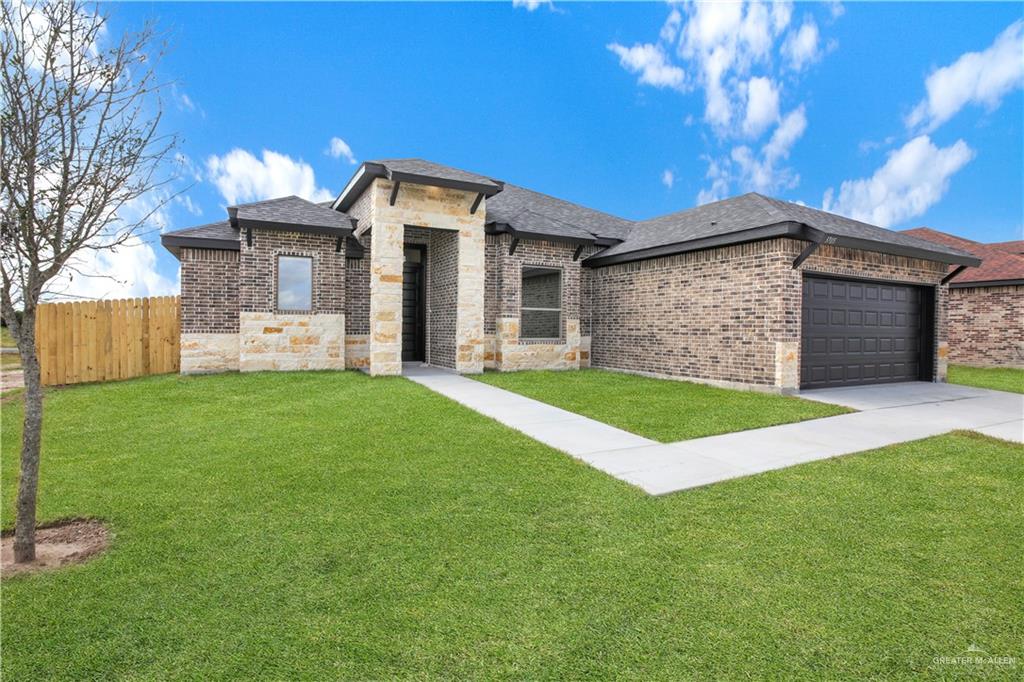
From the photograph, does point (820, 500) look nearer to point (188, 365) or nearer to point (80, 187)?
point (80, 187)

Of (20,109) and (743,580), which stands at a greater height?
(20,109)

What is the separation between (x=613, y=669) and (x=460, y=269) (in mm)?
11018

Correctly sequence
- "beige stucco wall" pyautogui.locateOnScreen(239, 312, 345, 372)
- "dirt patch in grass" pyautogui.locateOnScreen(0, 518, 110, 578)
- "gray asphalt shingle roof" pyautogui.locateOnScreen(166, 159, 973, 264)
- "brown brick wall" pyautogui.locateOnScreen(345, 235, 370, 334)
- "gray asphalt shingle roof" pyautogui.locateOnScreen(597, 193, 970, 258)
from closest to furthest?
1. "dirt patch in grass" pyautogui.locateOnScreen(0, 518, 110, 578)
2. "gray asphalt shingle roof" pyautogui.locateOnScreen(597, 193, 970, 258)
3. "gray asphalt shingle roof" pyautogui.locateOnScreen(166, 159, 973, 264)
4. "beige stucco wall" pyautogui.locateOnScreen(239, 312, 345, 372)
5. "brown brick wall" pyautogui.locateOnScreen(345, 235, 370, 334)

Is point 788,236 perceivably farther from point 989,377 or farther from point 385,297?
point 989,377

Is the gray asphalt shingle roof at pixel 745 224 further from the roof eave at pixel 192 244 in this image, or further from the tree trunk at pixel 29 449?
the tree trunk at pixel 29 449

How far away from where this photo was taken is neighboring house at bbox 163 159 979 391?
10508 millimetres

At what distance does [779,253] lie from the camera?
984 cm

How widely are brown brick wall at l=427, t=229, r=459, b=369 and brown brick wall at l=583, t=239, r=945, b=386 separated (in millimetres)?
4174

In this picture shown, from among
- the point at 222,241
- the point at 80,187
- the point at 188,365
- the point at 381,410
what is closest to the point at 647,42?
the point at 222,241

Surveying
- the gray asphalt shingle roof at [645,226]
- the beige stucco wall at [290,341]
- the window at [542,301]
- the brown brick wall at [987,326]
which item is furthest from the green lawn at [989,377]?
the beige stucco wall at [290,341]

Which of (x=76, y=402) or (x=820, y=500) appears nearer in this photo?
(x=820, y=500)

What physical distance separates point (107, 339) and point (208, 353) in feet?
6.77

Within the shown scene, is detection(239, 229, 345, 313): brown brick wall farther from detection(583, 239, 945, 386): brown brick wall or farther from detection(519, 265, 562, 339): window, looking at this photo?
detection(583, 239, 945, 386): brown brick wall

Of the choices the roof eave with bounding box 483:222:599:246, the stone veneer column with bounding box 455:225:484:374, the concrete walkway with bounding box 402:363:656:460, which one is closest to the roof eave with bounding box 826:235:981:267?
the roof eave with bounding box 483:222:599:246
